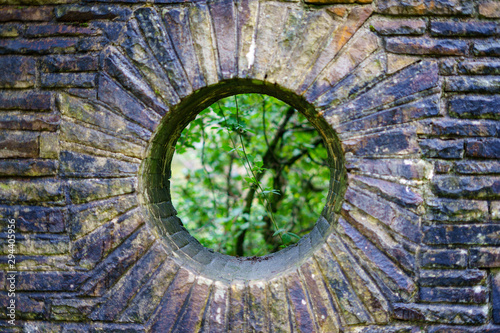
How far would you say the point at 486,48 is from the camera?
4.69 feet

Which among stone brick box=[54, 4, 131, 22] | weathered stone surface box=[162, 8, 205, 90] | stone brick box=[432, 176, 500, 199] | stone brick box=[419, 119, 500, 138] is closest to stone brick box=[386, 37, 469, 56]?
stone brick box=[419, 119, 500, 138]

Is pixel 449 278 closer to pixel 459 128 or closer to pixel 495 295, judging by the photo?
pixel 495 295

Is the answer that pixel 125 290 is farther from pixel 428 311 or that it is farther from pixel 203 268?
pixel 428 311

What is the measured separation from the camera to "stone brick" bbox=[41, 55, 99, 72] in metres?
1.49

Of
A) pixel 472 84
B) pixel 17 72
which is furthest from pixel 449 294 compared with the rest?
pixel 17 72

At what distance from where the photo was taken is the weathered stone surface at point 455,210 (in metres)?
1.42

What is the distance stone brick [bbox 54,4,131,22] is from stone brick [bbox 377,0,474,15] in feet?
3.99

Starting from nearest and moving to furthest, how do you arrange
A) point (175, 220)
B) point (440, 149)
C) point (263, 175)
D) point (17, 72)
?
1. point (440, 149)
2. point (17, 72)
3. point (175, 220)
4. point (263, 175)

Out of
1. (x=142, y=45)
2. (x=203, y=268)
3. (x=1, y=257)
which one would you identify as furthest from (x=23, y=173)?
(x=203, y=268)

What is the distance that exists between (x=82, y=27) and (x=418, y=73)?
5.19 feet

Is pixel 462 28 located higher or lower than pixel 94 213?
higher

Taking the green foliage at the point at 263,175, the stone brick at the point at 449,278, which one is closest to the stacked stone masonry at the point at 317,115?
the stone brick at the point at 449,278

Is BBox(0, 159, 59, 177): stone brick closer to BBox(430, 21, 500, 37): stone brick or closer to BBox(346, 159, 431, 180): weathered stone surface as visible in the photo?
BBox(346, 159, 431, 180): weathered stone surface

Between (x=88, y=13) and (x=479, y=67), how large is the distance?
183cm
